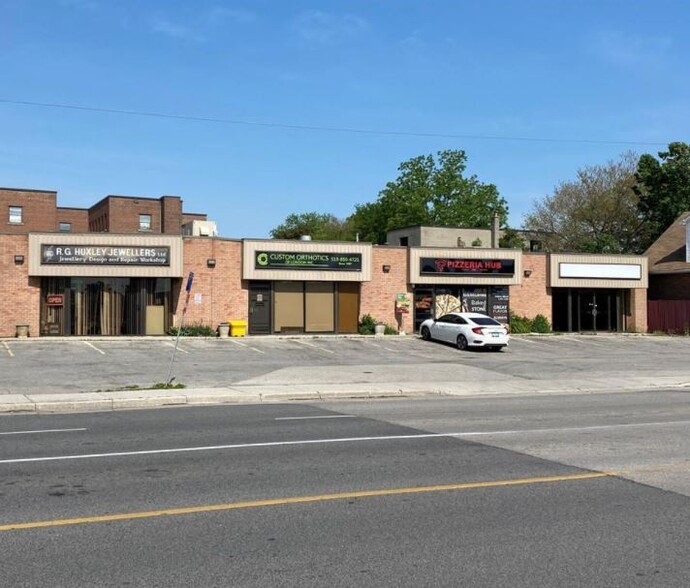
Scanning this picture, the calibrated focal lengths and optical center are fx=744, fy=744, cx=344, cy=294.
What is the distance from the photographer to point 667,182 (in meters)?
58.5

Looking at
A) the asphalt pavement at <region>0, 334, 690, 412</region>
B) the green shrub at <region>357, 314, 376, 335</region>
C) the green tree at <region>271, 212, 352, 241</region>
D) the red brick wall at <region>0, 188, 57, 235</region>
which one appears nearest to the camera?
the asphalt pavement at <region>0, 334, 690, 412</region>

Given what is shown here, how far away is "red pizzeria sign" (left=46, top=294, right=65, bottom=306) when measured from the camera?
31688 mm

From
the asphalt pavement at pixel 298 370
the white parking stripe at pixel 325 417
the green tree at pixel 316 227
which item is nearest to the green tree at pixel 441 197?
the green tree at pixel 316 227

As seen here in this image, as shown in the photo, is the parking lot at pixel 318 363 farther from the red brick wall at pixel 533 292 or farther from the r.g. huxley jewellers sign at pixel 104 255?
the red brick wall at pixel 533 292

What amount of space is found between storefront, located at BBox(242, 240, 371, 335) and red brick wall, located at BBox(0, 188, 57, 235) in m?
37.0

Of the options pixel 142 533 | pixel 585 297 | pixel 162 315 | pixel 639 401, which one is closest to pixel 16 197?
pixel 162 315

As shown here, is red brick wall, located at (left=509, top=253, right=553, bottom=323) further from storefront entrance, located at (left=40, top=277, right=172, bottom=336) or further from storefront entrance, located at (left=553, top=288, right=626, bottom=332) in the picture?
storefront entrance, located at (left=40, top=277, right=172, bottom=336)

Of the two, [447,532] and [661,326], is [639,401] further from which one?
[661,326]

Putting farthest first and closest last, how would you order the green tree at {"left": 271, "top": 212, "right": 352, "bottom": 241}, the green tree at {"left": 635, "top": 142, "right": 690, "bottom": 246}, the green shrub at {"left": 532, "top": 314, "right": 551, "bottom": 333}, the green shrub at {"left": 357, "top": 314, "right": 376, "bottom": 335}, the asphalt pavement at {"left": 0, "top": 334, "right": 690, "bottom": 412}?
the green tree at {"left": 271, "top": 212, "right": 352, "bottom": 241}, the green tree at {"left": 635, "top": 142, "right": 690, "bottom": 246}, the green shrub at {"left": 532, "top": 314, "right": 551, "bottom": 333}, the green shrub at {"left": 357, "top": 314, "right": 376, "bottom": 335}, the asphalt pavement at {"left": 0, "top": 334, "right": 690, "bottom": 412}

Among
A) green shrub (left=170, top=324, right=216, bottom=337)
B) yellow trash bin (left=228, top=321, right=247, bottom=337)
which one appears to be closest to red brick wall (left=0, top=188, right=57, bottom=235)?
green shrub (left=170, top=324, right=216, bottom=337)

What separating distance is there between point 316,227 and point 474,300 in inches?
2690

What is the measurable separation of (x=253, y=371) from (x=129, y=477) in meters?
14.4

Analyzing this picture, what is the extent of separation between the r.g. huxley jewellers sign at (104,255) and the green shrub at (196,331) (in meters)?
2.94

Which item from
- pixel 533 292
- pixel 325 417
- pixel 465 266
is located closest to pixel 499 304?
pixel 533 292
